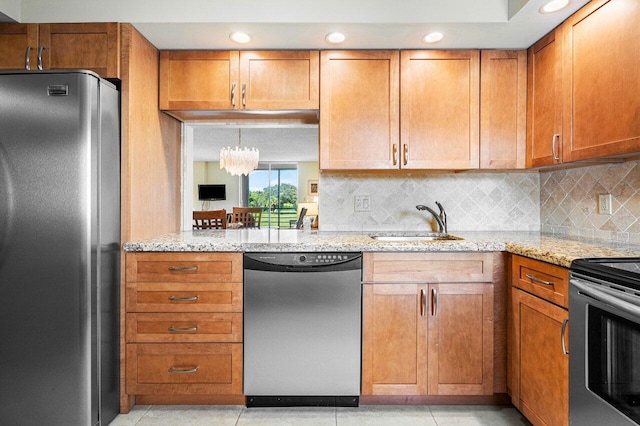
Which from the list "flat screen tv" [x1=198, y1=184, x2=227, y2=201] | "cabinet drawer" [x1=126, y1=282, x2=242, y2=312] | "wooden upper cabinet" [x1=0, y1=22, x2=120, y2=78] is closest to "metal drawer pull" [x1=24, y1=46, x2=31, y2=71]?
"wooden upper cabinet" [x1=0, y1=22, x2=120, y2=78]

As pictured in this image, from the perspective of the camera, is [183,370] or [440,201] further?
[440,201]

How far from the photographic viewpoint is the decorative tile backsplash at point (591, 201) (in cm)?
189

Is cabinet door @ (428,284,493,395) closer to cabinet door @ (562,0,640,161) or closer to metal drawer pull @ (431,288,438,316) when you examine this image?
metal drawer pull @ (431,288,438,316)

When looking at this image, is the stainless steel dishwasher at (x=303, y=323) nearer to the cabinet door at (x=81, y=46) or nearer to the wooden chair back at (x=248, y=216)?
the cabinet door at (x=81, y=46)

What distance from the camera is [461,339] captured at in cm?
194

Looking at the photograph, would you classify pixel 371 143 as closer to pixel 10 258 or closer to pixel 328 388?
pixel 328 388

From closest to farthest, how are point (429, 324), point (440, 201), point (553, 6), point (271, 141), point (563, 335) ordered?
point (563, 335) → point (553, 6) → point (429, 324) → point (440, 201) → point (271, 141)

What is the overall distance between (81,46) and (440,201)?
2.31m

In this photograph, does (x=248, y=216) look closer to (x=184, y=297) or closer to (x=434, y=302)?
(x=184, y=297)

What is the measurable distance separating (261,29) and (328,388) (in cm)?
193

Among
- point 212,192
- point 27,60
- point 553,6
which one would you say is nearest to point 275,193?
point 212,192

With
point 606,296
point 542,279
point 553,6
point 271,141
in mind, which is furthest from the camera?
point 271,141

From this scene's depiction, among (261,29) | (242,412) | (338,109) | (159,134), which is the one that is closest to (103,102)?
(159,134)

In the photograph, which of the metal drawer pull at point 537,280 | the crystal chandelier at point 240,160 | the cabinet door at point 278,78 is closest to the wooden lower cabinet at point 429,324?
the metal drawer pull at point 537,280
